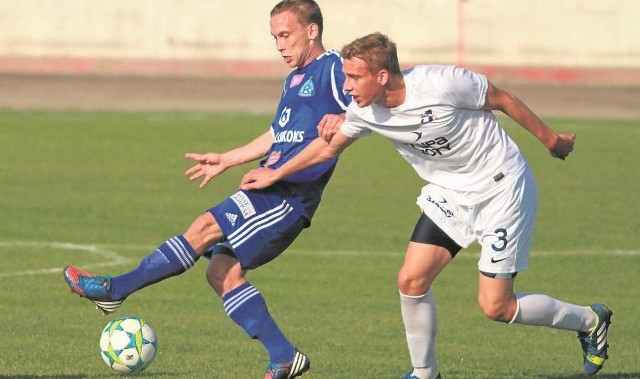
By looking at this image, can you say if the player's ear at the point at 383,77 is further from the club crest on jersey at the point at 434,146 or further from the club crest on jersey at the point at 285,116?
the club crest on jersey at the point at 285,116


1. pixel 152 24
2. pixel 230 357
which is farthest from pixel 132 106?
pixel 230 357

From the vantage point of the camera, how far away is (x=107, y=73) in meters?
43.2

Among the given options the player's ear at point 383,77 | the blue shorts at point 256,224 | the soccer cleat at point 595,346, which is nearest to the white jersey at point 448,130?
the player's ear at point 383,77

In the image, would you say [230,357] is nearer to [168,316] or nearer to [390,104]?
[168,316]

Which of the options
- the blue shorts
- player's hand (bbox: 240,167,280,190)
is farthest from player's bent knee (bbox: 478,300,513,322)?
player's hand (bbox: 240,167,280,190)

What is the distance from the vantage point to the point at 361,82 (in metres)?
8.02

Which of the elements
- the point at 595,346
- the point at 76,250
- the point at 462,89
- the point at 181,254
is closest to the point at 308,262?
the point at 76,250

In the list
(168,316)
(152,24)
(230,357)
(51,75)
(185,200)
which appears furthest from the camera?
(152,24)

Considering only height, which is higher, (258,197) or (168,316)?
(258,197)

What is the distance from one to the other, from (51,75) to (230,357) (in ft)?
107

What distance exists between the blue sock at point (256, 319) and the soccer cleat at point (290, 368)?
0.03 metres

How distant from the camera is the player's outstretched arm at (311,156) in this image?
8406mm

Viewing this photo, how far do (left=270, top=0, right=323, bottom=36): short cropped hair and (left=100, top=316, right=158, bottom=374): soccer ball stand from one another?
2.21 metres

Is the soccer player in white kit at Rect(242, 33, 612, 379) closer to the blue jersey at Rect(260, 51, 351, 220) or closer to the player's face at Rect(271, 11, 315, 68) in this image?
the blue jersey at Rect(260, 51, 351, 220)
